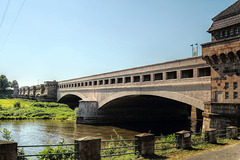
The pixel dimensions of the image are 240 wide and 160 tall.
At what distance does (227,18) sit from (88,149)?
16.3 metres

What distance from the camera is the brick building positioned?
1662cm

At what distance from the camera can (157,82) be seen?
25938 millimetres

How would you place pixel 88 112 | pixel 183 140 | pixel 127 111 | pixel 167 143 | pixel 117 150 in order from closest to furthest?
pixel 183 140, pixel 117 150, pixel 167 143, pixel 88 112, pixel 127 111

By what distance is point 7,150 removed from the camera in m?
7.00

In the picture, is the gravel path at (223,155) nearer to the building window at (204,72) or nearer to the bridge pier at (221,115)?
the bridge pier at (221,115)

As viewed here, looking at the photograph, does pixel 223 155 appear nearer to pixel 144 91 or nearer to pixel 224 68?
pixel 224 68

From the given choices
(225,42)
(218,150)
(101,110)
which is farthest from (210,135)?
(101,110)

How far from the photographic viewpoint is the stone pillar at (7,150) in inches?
272

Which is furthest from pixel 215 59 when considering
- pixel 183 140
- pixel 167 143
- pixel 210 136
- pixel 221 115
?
pixel 183 140

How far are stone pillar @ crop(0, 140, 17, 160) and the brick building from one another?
15.2m

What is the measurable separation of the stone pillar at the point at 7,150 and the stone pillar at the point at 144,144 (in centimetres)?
537

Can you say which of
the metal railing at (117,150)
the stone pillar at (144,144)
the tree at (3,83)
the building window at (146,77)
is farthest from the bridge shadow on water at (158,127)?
the tree at (3,83)

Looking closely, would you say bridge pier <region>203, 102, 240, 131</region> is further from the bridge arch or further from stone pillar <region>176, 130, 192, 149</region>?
stone pillar <region>176, 130, 192, 149</region>

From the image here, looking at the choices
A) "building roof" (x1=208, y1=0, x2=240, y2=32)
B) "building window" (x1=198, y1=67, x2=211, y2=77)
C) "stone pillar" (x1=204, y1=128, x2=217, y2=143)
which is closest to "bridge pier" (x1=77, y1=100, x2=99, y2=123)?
"building window" (x1=198, y1=67, x2=211, y2=77)
